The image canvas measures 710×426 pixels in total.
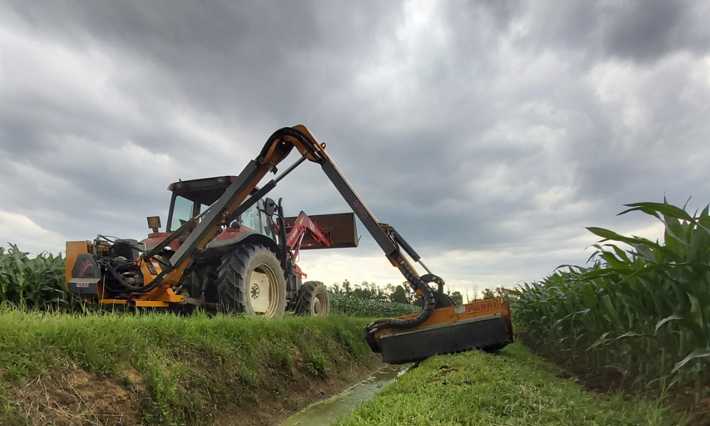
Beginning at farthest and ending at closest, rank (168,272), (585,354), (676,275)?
(168,272)
(585,354)
(676,275)

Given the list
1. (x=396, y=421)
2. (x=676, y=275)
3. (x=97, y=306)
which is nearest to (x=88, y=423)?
(x=396, y=421)

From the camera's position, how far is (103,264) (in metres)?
4.55

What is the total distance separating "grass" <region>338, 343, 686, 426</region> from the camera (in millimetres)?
2105

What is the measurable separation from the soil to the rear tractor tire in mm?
3362

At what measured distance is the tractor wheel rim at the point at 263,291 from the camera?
18.9ft

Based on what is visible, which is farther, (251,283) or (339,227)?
(339,227)

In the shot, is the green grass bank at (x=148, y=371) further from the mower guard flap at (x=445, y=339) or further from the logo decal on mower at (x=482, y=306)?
the logo decal on mower at (x=482, y=306)

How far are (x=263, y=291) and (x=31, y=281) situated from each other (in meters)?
2.77

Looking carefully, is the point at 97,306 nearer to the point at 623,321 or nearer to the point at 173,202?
the point at 173,202

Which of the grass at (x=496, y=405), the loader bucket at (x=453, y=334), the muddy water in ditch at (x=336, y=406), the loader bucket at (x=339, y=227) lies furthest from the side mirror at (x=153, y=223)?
the grass at (x=496, y=405)

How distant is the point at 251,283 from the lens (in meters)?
5.74

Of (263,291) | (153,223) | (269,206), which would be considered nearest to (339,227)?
(269,206)

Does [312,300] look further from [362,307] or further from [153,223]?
[362,307]

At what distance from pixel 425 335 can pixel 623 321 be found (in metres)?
1.90
